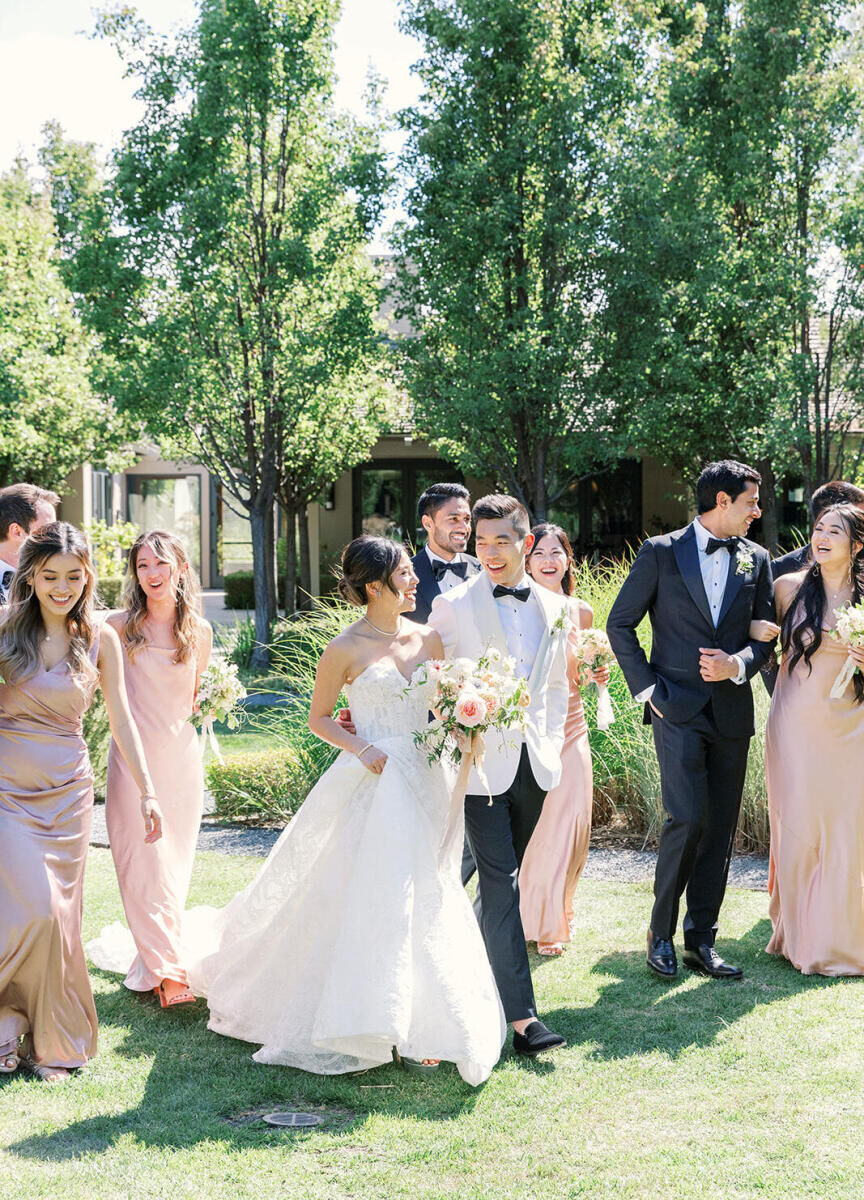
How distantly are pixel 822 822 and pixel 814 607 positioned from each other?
1040 mm

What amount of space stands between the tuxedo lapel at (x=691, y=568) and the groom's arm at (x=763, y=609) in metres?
0.24

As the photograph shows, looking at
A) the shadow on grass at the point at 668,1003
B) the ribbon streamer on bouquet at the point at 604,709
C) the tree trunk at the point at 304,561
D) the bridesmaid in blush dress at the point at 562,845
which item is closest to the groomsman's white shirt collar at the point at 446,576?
the bridesmaid in blush dress at the point at 562,845

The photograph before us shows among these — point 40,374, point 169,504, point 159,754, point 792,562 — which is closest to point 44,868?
point 159,754

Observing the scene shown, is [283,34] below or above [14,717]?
above

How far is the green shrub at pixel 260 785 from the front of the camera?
30.2 ft

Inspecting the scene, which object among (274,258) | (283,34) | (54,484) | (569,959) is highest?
(283,34)

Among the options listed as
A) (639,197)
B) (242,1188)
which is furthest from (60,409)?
(242,1188)

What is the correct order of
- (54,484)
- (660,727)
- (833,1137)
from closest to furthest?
(833,1137) < (660,727) < (54,484)

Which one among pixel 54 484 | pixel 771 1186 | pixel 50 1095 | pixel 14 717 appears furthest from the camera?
pixel 54 484

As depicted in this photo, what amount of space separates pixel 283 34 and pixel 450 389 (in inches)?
198

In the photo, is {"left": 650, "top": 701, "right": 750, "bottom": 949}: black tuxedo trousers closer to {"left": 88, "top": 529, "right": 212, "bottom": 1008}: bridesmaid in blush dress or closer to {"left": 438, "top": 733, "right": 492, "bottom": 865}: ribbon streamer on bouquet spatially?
{"left": 438, "top": 733, "right": 492, "bottom": 865}: ribbon streamer on bouquet

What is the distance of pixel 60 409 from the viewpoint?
23062 millimetres

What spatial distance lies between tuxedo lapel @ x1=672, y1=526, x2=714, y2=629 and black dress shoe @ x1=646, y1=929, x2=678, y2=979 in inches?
59.7

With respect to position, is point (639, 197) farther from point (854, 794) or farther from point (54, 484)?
point (54, 484)
